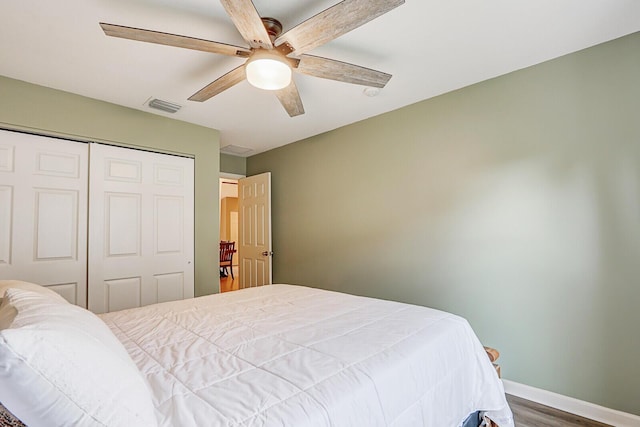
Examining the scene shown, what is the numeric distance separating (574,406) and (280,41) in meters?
2.95

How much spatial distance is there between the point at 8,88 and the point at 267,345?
9.39 feet

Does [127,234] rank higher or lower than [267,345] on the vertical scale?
higher

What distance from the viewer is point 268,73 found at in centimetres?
171

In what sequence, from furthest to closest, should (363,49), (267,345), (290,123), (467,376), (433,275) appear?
(290,123) → (433,275) → (363,49) → (467,376) → (267,345)

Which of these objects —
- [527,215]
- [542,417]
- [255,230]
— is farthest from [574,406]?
[255,230]

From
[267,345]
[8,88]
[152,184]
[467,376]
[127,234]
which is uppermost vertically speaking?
[8,88]

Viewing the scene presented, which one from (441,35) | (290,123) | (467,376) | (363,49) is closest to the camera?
(467,376)

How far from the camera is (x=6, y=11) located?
1.64 m

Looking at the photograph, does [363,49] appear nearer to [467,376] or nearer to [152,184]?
[467,376]

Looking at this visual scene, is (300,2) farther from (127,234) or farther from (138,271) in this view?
(138,271)

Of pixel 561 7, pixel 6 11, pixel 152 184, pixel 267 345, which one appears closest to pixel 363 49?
pixel 561 7

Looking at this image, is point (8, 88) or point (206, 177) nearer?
point (8, 88)

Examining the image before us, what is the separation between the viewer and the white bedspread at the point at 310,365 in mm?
871

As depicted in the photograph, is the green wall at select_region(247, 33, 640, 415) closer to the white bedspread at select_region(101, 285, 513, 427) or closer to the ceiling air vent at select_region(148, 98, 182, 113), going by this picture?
the white bedspread at select_region(101, 285, 513, 427)
